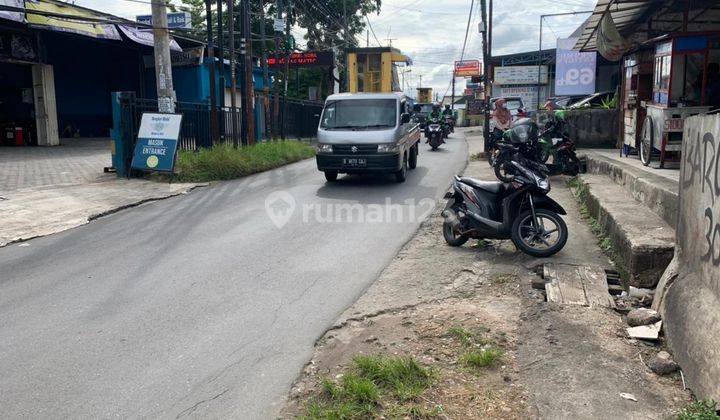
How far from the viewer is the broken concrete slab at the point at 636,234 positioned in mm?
5398

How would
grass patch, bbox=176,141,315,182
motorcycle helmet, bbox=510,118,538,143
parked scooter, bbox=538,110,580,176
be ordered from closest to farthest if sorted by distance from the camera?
Result: motorcycle helmet, bbox=510,118,538,143 → parked scooter, bbox=538,110,580,176 → grass patch, bbox=176,141,315,182

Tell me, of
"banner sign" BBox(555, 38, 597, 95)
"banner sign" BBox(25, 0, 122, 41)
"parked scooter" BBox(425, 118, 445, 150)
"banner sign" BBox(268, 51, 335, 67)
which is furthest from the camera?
"banner sign" BBox(555, 38, 597, 95)

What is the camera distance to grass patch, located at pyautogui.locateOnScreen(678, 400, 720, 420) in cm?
320

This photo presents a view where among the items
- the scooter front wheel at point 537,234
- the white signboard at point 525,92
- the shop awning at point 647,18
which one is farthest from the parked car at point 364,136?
the white signboard at point 525,92

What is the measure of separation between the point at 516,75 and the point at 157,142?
107 feet

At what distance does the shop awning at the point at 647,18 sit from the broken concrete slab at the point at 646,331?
717 cm

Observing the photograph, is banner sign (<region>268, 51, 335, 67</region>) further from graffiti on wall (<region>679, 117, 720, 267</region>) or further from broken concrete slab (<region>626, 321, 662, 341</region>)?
broken concrete slab (<region>626, 321, 662, 341</region>)

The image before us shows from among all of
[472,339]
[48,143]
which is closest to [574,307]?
[472,339]

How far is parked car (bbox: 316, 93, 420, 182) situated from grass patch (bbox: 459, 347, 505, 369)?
8340mm

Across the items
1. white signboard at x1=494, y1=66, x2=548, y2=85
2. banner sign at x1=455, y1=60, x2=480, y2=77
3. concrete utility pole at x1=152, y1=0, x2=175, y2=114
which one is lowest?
concrete utility pole at x1=152, y1=0, x2=175, y2=114

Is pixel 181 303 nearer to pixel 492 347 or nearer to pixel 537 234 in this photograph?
pixel 492 347

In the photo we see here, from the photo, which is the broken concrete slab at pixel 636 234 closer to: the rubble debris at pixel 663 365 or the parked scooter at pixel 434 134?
the rubble debris at pixel 663 365

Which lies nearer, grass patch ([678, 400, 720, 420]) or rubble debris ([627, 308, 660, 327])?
grass patch ([678, 400, 720, 420])

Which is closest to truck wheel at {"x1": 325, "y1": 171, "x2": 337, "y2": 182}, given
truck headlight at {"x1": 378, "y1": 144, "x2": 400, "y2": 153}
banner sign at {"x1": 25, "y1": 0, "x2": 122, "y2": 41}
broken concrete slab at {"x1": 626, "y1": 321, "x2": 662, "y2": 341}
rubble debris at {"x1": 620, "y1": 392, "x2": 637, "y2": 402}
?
truck headlight at {"x1": 378, "y1": 144, "x2": 400, "y2": 153}
